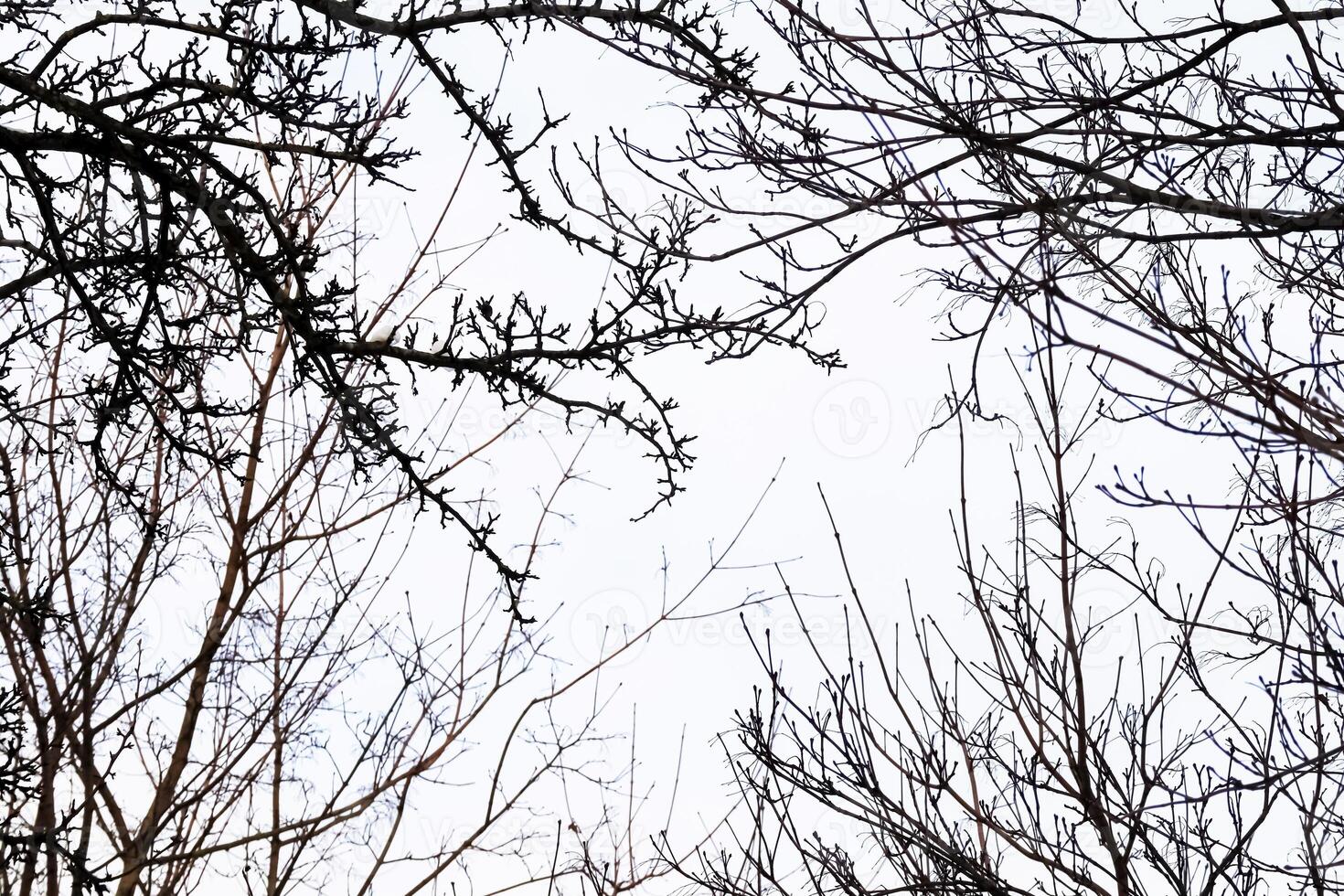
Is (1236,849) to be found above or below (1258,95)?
below

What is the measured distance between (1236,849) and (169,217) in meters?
3.54

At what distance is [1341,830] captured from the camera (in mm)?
2924

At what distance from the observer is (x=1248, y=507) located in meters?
2.46

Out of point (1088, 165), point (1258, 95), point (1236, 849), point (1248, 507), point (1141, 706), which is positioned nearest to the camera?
point (1248, 507)

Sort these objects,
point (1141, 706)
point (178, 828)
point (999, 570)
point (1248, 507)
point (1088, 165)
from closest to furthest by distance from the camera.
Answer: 1. point (1248, 507)
2. point (1141, 706)
3. point (999, 570)
4. point (1088, 165)
5. point (178, 828)

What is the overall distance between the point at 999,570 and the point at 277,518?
4.01 meters

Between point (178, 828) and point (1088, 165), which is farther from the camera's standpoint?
point (178, 828)

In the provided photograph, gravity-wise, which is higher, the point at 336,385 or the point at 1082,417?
the point at 336,385

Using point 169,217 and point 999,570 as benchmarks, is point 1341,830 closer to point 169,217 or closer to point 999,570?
point 999,570

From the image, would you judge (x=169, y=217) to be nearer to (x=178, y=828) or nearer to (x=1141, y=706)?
(x=178, y=828)

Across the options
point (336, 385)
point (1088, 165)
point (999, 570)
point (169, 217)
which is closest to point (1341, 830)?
point (999, 570)

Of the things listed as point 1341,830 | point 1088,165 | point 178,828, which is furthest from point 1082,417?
point 178,828

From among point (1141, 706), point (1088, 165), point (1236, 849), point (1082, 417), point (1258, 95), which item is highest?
point (1258, 95)

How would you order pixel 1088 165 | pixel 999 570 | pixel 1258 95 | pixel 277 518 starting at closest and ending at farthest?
pixel 999 570 < pixel 1088 165 < pixel 1258 95 < pixel 277 518
